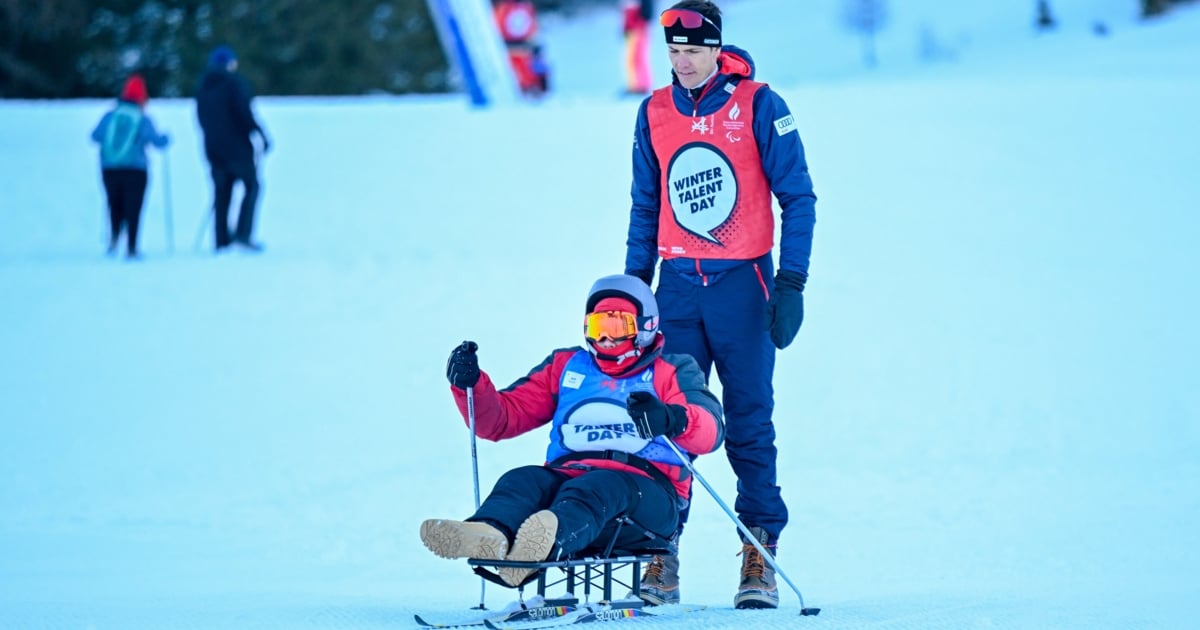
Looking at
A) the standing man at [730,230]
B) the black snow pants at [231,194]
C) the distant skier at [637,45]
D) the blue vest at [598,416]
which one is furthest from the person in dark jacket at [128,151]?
the distant skier at [637,45]

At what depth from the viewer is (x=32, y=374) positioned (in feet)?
29.9

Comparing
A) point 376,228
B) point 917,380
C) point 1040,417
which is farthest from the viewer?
point 376,228

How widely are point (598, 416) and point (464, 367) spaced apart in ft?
1.56

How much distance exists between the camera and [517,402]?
4.71 metres

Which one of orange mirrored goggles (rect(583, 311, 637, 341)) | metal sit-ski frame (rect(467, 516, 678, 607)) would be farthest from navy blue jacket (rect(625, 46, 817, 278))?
metal sit-ski frame (rect(467, 516, 678, 607))

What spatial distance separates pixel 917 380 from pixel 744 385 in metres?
4.63

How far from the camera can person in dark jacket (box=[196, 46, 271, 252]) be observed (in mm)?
11969

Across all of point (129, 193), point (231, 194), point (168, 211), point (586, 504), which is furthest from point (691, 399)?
point (168, 211)

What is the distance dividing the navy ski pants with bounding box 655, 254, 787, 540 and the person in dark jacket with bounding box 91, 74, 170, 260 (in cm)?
817

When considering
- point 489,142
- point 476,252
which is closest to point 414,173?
point 489,142

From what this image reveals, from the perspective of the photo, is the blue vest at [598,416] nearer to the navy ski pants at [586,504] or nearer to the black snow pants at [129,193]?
the navy ski pants at [586,504]

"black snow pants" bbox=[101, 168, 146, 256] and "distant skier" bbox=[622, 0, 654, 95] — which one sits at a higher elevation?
"distant skier" bbox=[622, 0, 654, 95]

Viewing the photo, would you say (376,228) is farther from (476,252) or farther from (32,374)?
(32,374)

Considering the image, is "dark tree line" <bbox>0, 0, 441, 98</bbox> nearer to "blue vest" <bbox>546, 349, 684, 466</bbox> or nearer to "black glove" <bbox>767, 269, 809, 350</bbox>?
"blue vest" <bbox>546, 349, 684, 466</bbox>
